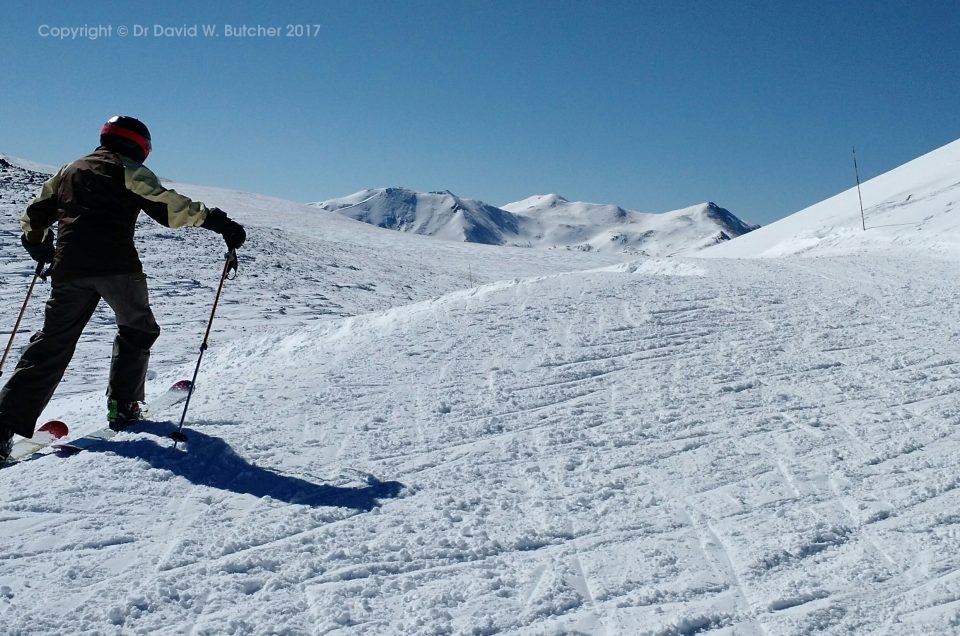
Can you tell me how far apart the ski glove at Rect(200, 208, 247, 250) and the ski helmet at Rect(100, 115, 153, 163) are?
23.8 inches

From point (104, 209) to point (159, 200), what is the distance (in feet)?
1.18

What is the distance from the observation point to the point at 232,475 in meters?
3.70

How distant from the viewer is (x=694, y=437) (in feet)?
13.7

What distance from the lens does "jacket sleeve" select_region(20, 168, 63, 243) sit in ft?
14.1

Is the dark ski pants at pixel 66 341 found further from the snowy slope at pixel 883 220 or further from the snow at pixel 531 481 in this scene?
the snowy slope at pixel 883 220

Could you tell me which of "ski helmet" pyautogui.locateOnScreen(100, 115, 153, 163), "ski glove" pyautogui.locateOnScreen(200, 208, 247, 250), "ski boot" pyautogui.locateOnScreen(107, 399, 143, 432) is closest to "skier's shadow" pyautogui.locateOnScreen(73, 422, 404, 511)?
"ski boot" pyautogui.locateOnScreen(107, 399, 143, 432)


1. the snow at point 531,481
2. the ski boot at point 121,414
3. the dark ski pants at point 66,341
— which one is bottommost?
the snow at point 531,481

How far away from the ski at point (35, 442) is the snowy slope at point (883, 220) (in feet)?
41.3

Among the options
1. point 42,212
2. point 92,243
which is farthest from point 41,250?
point 92,243

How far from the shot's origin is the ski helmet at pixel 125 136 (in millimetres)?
4156


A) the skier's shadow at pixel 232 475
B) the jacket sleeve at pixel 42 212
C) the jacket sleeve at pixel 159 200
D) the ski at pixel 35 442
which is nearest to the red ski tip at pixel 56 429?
the ski at pixel 35 442

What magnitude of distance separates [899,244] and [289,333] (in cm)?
1119

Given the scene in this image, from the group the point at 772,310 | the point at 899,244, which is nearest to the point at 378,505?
the point at 772,310

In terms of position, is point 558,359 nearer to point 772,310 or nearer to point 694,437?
point 694,437
